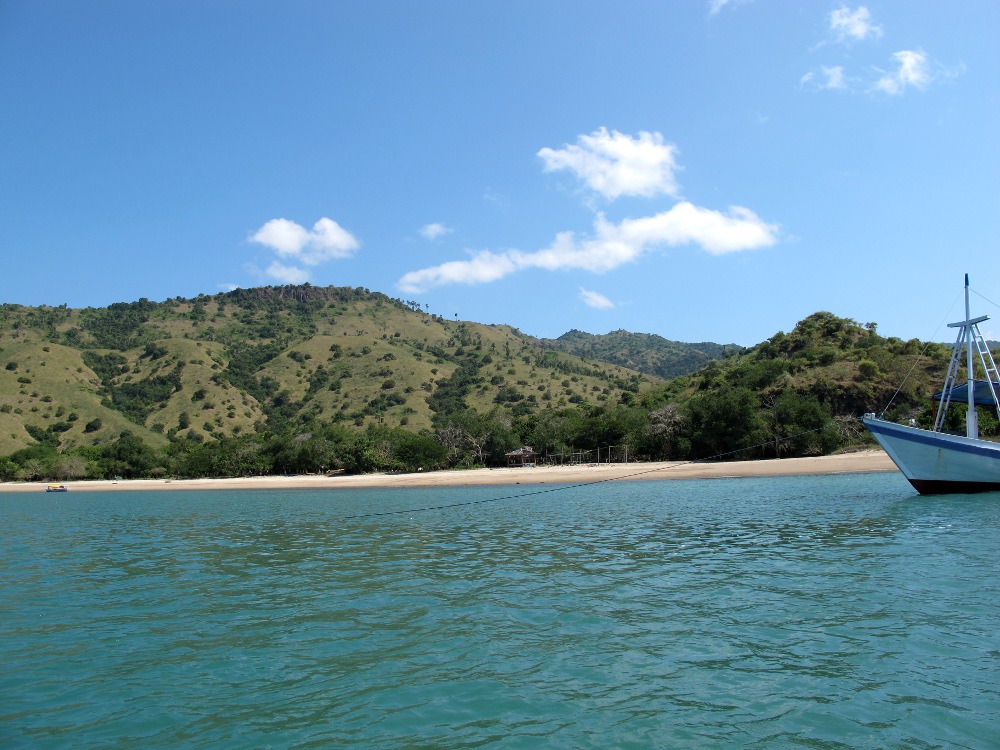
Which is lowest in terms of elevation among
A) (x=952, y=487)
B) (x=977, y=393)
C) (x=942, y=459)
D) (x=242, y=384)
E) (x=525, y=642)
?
(x=525, y=642)

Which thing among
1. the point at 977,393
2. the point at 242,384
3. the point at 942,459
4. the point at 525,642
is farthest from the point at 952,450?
the point at 242,384

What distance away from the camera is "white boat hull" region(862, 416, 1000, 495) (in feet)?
100

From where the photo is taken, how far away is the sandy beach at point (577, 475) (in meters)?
54.4

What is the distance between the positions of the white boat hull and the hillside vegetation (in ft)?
93.9

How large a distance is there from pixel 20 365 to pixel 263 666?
164260 mm

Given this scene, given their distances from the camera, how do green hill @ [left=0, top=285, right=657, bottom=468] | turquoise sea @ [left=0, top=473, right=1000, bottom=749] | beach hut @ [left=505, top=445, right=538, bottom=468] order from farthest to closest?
green hill @ [left=0, top=285, right=657, bottom=468] < beach hut @ [left=505, top=445, right=538, bottom=468] < turquoise sea @ [left=0, top=473, right=1000, bottom=749]

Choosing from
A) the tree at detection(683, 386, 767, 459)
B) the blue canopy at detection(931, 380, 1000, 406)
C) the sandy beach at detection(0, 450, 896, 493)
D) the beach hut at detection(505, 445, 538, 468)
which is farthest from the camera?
the beach hut at detection(505, 445, 538, 468)

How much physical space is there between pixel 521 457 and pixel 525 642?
79835mm

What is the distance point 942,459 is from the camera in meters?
31.1

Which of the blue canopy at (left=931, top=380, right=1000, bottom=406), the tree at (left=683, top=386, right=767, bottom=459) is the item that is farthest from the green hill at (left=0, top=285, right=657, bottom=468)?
the blue canopy at (left=931, top=380, right=1000, bottom=406)

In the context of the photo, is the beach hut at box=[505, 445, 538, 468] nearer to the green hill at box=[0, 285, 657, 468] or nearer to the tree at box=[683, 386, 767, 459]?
the tree at box=[683, 386, 767, 459]

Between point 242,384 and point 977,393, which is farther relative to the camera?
point 242,384

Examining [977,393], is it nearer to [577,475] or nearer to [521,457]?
[577,475]

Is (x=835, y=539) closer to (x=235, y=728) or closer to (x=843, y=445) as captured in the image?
(x=235, y=728)
